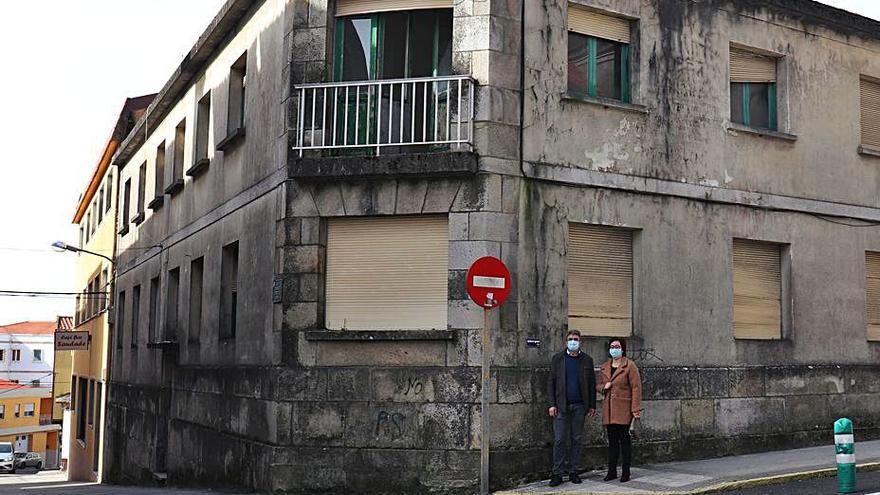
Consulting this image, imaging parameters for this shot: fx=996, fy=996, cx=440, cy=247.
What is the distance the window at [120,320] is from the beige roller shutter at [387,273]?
1594 centimetres

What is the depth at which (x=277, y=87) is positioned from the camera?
13.9 m

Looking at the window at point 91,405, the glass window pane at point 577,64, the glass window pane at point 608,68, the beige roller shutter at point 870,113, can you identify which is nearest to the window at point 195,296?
the glass window pane at point 577,64

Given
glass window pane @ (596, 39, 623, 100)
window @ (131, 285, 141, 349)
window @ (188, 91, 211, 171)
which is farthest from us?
window @ (131, 285, 141, 349)

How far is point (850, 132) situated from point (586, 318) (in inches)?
245

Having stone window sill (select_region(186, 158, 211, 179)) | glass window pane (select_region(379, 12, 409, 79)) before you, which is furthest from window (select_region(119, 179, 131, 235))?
glass window pane (select_region(379, 12, 409, 79))

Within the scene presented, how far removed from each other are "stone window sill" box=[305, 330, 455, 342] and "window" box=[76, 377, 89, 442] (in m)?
24.9

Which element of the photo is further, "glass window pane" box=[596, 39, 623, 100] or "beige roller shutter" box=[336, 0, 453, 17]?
"glass window pane" box=[596, 39, 623, 100]

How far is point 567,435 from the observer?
11914mm

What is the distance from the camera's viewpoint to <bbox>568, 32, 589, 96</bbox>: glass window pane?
13398mm

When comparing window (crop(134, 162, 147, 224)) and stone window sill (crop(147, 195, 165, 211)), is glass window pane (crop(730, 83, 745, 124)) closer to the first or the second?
stone window sill (crop(147, 195, 165, 211))

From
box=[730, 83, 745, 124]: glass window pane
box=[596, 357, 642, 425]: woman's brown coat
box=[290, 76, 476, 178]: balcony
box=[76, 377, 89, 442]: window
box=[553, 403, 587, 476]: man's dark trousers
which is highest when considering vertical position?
box=[730, 83, 745, 124]: glass window pane

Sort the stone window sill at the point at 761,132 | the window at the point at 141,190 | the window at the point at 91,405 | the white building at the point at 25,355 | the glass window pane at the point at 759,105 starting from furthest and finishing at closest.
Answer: the white building at the point at 25,355
the window at the point at 91,405
the window at the point at 141,190
the glass window pane at the point at 759,105
the stone window sill at the point at 761,132

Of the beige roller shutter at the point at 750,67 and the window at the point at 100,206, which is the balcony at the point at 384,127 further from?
the window at the point at 100,206

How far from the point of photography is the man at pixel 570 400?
11.7m
